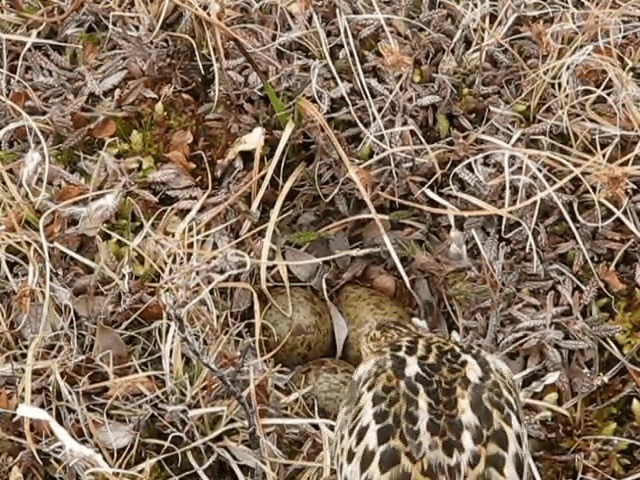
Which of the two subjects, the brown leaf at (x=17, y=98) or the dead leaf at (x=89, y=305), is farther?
the brown leaf at (x=17, y=98)

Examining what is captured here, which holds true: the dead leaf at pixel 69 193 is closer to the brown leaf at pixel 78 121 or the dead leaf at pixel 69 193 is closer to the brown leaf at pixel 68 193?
the brown leaf at pixel 68 193

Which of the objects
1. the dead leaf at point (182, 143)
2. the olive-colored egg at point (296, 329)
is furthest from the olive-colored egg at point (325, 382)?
the dead leaf at point (182, 143)

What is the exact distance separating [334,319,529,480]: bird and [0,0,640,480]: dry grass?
1.20 feet

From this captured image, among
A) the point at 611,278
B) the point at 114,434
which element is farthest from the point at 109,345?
the point at 611,278

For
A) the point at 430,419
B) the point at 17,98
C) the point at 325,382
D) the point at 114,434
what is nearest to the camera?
the point at 430,419

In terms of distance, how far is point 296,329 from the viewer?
3.59 meters

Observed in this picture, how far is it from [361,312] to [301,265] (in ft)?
0.65

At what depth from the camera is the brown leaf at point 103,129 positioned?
374cm

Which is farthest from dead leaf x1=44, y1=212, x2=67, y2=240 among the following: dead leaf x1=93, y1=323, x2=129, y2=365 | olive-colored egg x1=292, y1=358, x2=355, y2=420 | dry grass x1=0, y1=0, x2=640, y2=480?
olive-colored egg x1=292, y1=358, x2=355, y2=420

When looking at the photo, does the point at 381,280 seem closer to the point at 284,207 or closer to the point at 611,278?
the point at 284,207

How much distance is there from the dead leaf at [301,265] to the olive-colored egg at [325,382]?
23cm

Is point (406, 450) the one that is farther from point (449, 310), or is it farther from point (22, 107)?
point (22, 107)

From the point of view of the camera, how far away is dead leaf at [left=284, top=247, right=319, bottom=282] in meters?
3.66

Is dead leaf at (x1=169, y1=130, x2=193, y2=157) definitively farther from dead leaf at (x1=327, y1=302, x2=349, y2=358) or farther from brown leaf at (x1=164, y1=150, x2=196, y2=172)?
dead leaf at (x1=327, y1=302, x2=349, y2=358)
